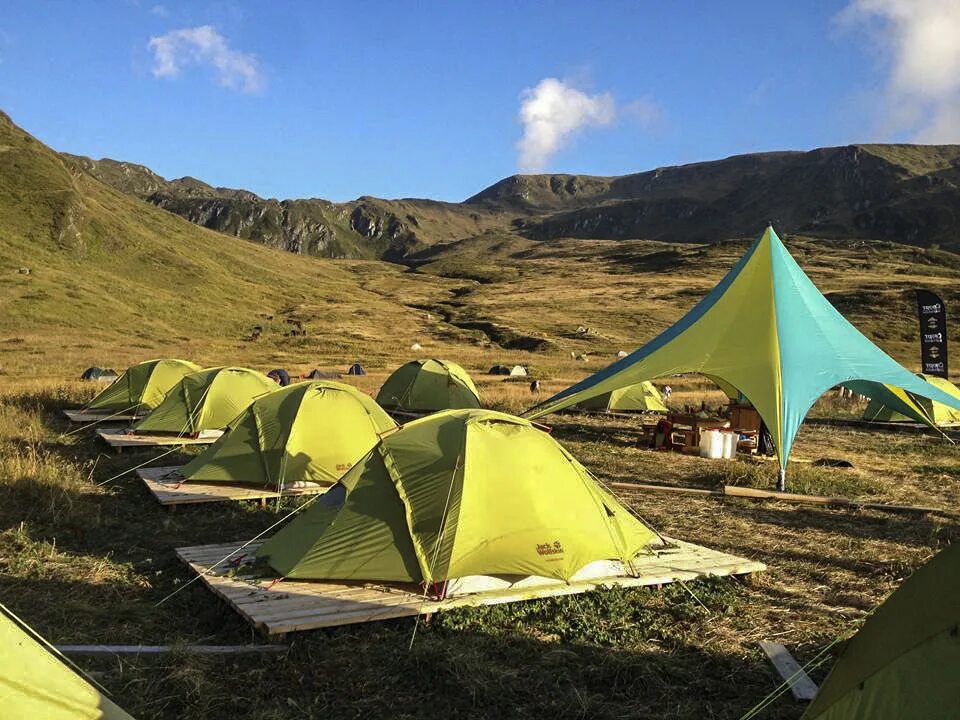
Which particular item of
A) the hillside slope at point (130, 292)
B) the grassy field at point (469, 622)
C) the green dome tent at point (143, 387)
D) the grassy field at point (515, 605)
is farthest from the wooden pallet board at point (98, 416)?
the hillside slope at point (130, 292)

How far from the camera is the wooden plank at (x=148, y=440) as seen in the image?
51.0ft

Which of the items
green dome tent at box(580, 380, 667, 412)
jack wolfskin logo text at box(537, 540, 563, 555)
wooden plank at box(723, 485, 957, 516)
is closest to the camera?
jack wolfskin logo text at box(537, 540, 563, 555)

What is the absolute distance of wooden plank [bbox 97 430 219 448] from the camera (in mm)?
15555

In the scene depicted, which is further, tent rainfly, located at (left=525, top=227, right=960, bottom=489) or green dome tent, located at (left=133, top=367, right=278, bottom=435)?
green dome tent, located at (left=133, top=367, right=278, bottom=435)

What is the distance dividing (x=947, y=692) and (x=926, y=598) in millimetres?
629

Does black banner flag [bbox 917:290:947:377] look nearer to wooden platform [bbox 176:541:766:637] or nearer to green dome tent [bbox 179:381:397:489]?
wooden platform [bbox 176:541:766:637]

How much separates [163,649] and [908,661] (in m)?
5.24

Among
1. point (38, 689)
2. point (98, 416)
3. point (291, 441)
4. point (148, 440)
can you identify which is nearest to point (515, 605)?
point (38, 689)

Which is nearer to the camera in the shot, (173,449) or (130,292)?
(173,449)

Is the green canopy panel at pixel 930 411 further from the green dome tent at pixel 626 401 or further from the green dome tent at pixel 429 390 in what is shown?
the green dome tent at pixel 429 390

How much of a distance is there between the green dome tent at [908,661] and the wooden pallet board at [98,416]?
54.8 feet

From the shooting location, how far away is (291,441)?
38.9 feet

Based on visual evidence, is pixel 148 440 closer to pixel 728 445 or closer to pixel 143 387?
pixel 143 387

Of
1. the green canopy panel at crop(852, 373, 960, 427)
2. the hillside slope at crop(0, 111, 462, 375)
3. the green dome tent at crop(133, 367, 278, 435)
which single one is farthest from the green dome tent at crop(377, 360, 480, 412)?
the hillside slope at crop(0, 111, 462, 375)
